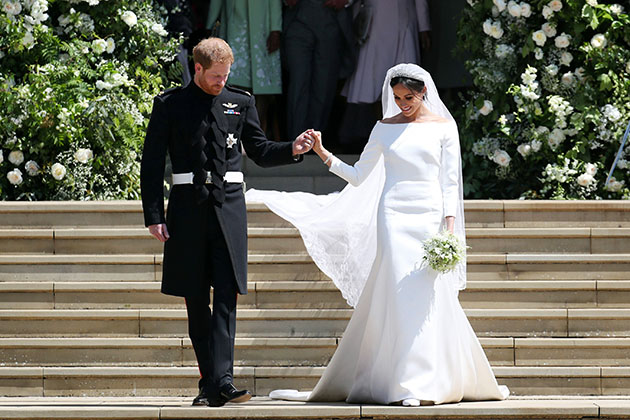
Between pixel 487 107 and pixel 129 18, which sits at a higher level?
pixel 129 18

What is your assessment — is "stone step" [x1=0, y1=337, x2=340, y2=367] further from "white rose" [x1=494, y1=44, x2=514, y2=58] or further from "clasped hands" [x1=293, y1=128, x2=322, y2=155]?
"white rose" [x1=494, y1=44, x2=514, y2=58]

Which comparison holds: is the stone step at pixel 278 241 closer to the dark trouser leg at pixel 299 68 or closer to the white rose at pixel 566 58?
the white rose at pixel 566 58

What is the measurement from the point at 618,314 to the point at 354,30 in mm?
4697

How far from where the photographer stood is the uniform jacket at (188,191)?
238 inches

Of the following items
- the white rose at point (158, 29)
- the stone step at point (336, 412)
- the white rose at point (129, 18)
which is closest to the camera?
the stone step at point (336, 412)

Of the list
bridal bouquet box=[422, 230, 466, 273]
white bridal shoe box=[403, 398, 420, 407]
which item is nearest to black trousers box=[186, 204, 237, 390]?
white bridal shoe box=[403, 398, 420, 407]

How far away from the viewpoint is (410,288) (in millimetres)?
6223

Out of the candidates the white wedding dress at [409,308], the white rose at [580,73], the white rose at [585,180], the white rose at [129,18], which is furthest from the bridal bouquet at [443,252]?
the white rose at [129,18]

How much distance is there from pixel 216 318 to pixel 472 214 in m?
2.46

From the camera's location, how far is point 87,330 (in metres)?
7.29

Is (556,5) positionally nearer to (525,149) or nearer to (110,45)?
(525,149)

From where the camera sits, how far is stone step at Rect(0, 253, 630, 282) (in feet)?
24.5

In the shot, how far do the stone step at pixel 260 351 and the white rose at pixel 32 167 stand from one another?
1.95 metres

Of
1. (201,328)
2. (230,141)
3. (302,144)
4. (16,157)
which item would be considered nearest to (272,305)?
(201,328)
